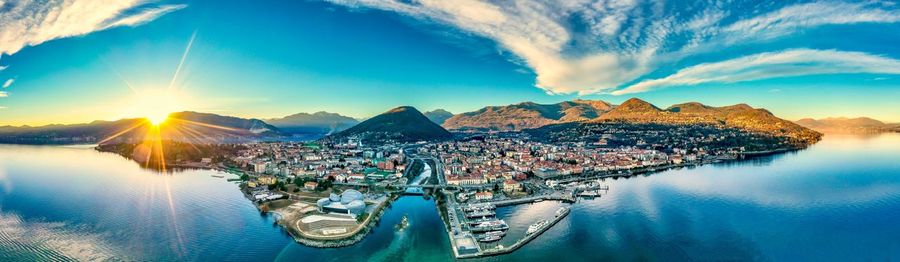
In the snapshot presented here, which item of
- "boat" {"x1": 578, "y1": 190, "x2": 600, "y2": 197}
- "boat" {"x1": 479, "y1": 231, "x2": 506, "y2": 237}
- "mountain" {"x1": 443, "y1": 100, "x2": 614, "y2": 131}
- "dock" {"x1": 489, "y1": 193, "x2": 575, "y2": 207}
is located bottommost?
"boat" {"x1": 479, "y1": 231, "x2": 506, "y2": 237}

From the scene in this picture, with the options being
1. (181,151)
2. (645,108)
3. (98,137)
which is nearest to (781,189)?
(181,151)

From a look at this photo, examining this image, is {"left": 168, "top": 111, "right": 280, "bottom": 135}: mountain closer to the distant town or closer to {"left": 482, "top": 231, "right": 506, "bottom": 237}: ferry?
the distant town

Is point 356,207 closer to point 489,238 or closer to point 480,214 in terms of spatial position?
point 480,214

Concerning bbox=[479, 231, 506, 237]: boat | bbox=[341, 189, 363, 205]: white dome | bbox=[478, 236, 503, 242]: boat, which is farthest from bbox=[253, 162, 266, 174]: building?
bbox=[478, 236, 503, 242]: boat

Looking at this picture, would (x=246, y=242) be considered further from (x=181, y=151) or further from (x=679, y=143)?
(x=679, y=143)

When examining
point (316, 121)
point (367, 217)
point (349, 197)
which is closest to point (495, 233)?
point (367, 217)

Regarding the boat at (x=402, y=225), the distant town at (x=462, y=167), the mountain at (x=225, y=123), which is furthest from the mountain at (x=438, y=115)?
the boat at (x=402, y=225)

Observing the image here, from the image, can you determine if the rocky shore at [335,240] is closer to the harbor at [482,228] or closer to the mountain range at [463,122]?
the harbor at [482,228]
